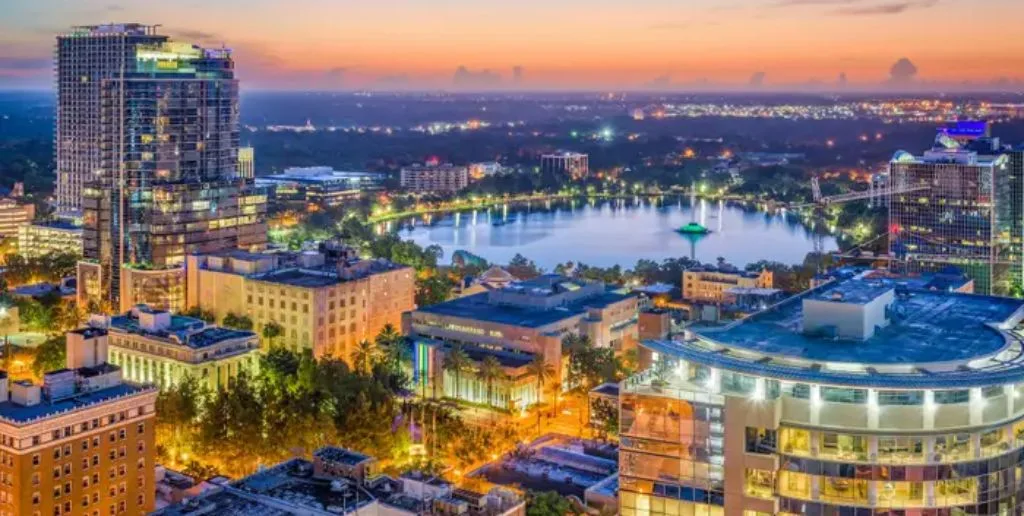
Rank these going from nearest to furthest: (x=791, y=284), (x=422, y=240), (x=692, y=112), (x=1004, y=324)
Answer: (x=1004, y=324) < (x=791, y=284) < (x=422, y=240) < (x=692, y=112)

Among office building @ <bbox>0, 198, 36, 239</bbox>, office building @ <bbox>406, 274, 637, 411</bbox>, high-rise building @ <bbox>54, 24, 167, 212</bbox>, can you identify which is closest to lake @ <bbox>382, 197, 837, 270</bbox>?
high-rise building @ <bbox>54, 24, 167, 212</bbox>

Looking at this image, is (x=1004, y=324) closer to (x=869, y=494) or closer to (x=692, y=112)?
(x=869, y=494)

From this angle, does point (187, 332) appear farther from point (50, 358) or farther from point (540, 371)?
point (540, 371)

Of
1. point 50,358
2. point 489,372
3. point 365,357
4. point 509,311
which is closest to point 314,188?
point 509,311

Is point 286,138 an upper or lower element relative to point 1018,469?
upper

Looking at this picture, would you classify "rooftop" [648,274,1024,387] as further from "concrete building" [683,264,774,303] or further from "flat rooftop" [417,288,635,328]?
"concrete building" [683,264,774,303]

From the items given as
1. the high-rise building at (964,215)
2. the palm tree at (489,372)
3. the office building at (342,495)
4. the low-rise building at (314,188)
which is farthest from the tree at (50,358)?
the low-rise building at (314,188)

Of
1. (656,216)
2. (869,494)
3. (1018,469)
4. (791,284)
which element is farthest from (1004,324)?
(656,216)
